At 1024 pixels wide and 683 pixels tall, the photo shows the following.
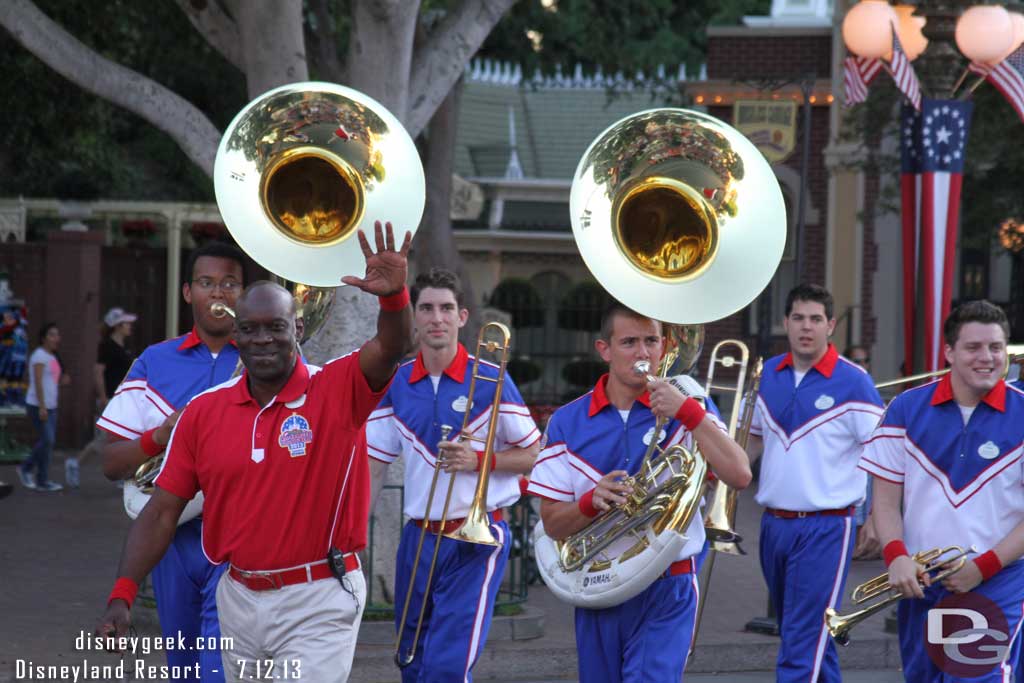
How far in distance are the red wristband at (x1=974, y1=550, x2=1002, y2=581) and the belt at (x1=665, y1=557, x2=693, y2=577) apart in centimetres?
98

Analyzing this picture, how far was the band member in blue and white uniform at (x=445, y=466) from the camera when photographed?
6.30m

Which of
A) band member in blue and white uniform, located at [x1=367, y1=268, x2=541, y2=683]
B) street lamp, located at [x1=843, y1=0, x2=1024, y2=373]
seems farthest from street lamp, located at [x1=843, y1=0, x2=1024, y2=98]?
band member in blue and white uniform, located at [x1=367, y1=268, x2=541, y2=683]

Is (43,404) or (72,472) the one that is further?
(72,472)

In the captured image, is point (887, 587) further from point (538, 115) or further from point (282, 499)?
point (538, 115)

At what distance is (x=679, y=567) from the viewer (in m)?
5.62

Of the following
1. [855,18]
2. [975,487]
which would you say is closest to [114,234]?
[855,18]

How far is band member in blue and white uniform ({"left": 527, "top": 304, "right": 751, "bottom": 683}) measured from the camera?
5484mm

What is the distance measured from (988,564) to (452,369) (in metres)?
2.34

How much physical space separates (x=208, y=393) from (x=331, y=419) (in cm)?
46

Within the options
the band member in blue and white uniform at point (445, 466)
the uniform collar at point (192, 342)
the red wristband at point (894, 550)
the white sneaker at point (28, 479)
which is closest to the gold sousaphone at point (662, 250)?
the band member in blue and white uniform at point (445, 466)

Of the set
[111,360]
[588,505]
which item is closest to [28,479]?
[111,360]

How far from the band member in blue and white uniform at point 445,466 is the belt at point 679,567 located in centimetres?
99

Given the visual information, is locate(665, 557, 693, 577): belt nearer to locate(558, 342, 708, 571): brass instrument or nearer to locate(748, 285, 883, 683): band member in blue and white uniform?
locate(558, 342, 708, 571): brass instrument

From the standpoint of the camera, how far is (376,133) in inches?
239
